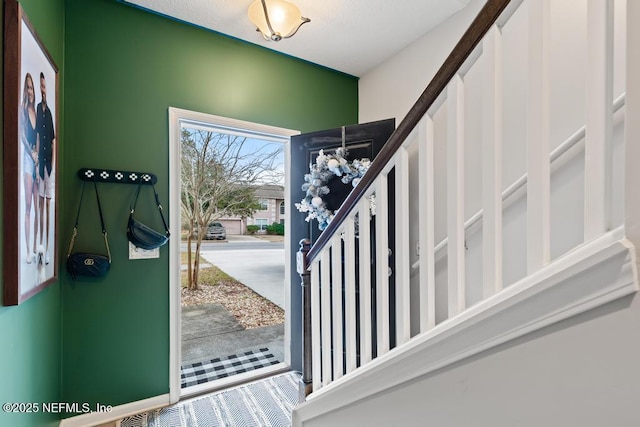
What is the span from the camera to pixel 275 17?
1.76m

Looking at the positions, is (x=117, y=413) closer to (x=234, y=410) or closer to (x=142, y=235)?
(x=234, y=410)

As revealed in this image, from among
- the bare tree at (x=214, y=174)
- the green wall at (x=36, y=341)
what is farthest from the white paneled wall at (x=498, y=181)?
the bare tree at (x=214, y=174)

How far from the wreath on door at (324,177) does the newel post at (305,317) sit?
505 mm

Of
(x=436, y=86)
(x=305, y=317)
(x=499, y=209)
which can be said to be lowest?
(x=305, y=317)

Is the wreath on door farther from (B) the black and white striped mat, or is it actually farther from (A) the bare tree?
(A) the bare tree

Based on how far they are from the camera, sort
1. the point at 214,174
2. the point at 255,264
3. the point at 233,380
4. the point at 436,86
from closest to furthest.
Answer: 1. the point at 436,86
2. the point at 233,380
3. the point at 214,174
4. the point at 255,264

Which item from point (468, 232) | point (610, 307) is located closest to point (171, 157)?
point (468, 232)

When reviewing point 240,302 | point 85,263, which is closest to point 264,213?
point 240,302

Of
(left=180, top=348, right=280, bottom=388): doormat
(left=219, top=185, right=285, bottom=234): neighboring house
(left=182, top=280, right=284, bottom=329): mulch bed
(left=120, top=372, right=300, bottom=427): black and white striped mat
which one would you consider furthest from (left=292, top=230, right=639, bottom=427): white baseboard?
(left=219, top=185, right=285, bottom=234): neighboring house

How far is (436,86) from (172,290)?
198 cm

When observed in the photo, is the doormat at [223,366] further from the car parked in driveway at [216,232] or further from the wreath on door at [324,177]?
the car parked in driveway at [216,232]

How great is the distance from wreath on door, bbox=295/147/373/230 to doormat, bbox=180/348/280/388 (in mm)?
1400

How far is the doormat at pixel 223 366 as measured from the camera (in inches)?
92.4

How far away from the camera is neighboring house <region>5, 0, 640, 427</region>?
0.53 m
